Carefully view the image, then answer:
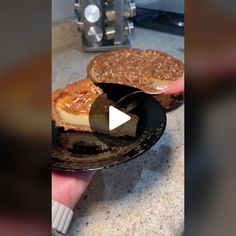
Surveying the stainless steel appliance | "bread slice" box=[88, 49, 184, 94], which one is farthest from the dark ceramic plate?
the stainless steel appliance

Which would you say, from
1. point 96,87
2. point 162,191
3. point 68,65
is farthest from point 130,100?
point 68,65

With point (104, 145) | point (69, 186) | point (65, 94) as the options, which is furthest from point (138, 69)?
point (69, 186)

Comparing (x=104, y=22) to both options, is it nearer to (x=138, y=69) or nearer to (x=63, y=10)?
(x=63, y=10)

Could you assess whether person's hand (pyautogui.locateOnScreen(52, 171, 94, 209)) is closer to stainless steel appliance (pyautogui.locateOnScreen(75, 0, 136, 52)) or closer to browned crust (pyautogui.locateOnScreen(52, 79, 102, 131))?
browned crust (pyautogui.locateOnScreen(52, 79, 102, 131))

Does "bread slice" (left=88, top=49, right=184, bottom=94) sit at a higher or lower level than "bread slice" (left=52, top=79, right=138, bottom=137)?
lower

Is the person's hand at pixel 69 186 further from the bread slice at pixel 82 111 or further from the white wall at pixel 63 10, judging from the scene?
the white wall at pixel 63 10
